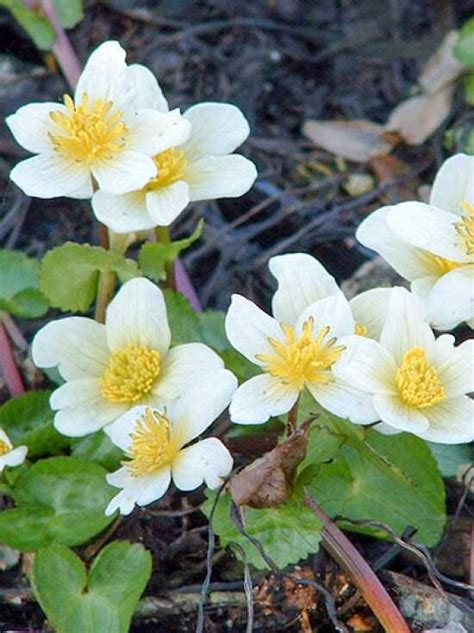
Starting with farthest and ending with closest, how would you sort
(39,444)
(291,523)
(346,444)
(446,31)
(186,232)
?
(446,31), (186,232), (39,444), (346,444), (291,523)

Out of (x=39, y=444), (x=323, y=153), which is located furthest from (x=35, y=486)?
(x=323, y=153)

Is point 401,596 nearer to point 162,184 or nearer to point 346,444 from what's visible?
point 346,444

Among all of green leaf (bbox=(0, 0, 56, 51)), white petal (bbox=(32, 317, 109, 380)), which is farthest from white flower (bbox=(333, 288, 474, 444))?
green leaf (bbox=(0, 0, 56, 51))

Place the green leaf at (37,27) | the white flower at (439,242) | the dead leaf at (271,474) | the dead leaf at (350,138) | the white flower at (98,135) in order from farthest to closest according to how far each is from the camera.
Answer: the dead leaf at (350,138) < the green leaf at (37,27) < the white flower at (98,135) < the white flower at (439,242) < the dead leaf at (271,474)

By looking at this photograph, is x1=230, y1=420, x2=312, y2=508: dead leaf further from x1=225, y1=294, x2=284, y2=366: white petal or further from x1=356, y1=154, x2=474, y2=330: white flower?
x1=356, y1=154, x2=474, y2=330: white flower

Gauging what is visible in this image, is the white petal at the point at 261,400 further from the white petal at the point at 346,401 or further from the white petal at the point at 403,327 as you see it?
the white petal at the point at 403,327

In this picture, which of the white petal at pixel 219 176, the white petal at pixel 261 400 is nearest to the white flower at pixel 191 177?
the white petal at pixel 219 176
